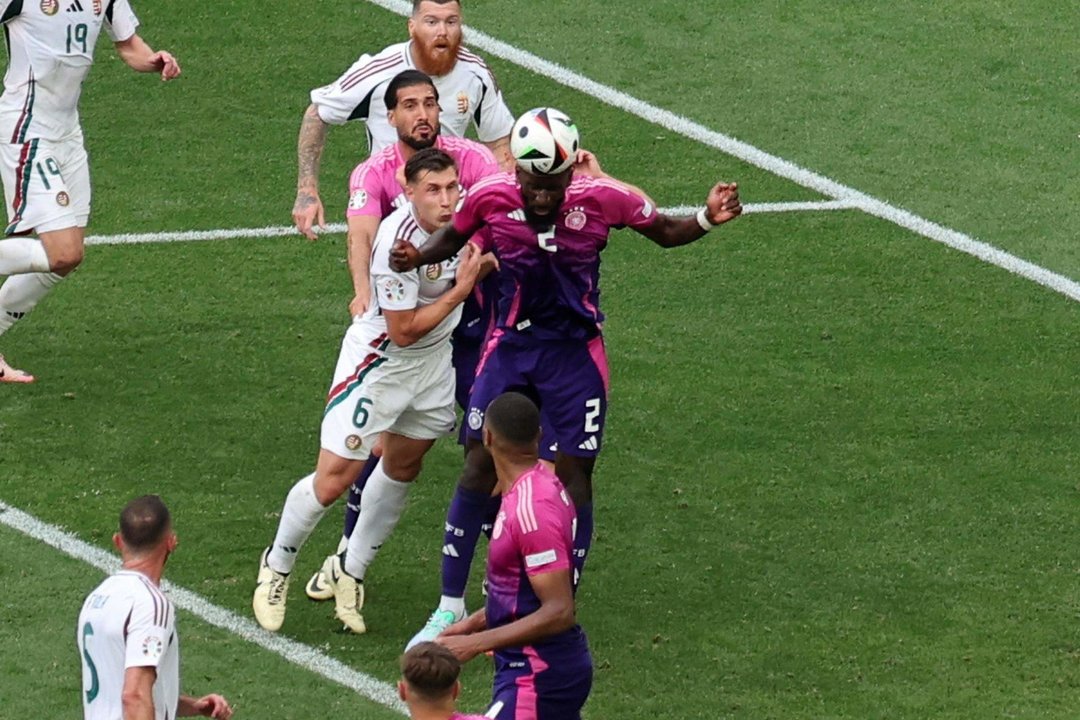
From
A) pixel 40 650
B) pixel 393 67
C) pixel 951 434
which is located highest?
pixel 393 67

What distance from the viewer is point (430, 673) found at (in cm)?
608

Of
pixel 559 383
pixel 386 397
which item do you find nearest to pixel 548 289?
pixel 559 383

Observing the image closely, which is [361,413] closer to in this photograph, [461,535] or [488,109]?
[461,535]

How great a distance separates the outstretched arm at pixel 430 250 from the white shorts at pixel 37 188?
3.19m

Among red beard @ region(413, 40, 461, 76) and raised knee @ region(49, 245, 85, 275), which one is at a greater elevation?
red beard @ region(413, 40, 461, 76)

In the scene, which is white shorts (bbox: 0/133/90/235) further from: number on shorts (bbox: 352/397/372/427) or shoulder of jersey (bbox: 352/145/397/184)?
number on shorts (bbox: 352/397/372/427)

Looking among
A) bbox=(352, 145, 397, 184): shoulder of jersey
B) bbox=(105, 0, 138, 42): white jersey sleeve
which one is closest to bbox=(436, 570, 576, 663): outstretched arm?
bbox=(352, 145, 397, 184): shoulder of jersey

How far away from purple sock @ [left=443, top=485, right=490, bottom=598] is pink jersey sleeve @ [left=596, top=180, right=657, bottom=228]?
132 centimetres

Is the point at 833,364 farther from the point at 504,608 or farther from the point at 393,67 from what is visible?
the point at 504,608

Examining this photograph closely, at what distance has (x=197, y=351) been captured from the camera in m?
11.7

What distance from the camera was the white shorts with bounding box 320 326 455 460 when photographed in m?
8.94

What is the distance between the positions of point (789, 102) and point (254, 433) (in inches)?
224

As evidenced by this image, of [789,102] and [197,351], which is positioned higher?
[789,102]

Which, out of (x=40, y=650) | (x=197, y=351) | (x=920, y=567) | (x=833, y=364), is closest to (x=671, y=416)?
(x=833, y=364)
